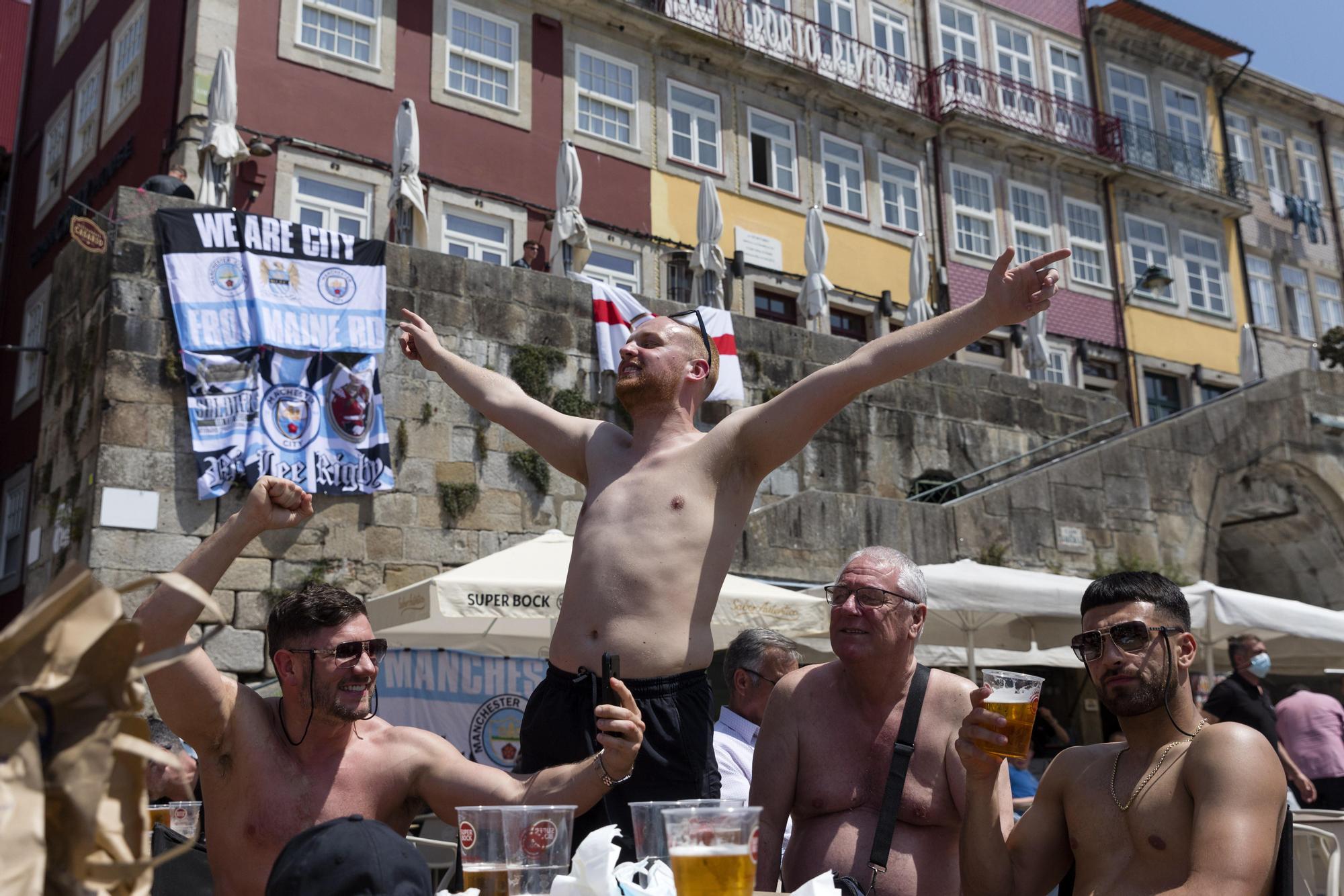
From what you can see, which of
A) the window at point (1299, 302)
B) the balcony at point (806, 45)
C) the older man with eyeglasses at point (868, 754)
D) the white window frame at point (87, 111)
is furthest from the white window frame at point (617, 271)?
the window at point (1299, 302)

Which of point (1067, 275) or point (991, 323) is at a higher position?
point (1067, 275)

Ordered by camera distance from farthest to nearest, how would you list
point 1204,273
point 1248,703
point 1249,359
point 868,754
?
point 1204,273 < point 1249,359 < point 1248,703 < point 868,754

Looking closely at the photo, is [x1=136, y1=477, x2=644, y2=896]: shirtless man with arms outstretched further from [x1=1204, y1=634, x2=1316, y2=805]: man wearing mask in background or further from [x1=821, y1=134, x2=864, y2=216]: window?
[x1=821, y1=134, x2=864, y2=216]: window

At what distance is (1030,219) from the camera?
23281 mm

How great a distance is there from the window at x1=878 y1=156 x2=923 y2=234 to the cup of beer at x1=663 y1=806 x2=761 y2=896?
20.5 meters

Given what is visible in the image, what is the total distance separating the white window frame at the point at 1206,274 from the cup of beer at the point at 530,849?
25960 millimetres

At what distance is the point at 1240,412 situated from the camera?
58.0ft

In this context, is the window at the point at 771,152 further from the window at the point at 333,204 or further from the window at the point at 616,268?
the window at the point at 333,204

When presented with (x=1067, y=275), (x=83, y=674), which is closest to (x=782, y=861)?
(x=83, y=674)

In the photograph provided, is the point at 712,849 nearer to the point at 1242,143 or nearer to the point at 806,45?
the point at 806,45

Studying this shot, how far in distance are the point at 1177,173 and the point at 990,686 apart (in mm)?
25851

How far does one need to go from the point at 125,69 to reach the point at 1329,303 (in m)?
25.8

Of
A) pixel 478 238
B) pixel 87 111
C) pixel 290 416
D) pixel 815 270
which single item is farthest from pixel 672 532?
pixel 87 111

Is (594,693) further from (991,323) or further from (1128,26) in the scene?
(1128,26)
